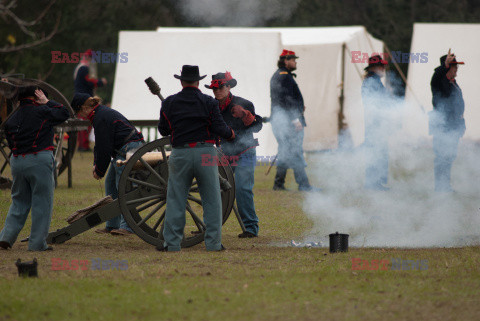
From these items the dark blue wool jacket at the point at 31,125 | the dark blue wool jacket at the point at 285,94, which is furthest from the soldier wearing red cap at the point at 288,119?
the dark blue wool jacket at the point at 31,125

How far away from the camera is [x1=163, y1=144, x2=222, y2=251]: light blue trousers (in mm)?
6793

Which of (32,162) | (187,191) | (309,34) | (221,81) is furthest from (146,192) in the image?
(309,34)

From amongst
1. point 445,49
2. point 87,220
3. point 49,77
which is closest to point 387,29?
point 445,49

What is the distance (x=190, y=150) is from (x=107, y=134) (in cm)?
117

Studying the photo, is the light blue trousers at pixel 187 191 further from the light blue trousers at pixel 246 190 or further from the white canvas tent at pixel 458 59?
the white canvas tent at pixel 458 59

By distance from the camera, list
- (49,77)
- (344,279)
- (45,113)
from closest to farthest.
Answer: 1. (344,279)
2. (45,113)
3. (49,77)

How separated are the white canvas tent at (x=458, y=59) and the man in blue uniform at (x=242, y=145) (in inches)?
389

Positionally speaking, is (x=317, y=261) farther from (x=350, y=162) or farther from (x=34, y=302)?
(x=350, y=162)

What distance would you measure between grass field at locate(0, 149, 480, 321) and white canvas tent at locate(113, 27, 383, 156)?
9.42 m

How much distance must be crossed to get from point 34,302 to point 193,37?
1274cm

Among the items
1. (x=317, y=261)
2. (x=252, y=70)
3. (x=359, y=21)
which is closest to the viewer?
(x=317, y=261)

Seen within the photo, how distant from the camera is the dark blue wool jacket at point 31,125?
276 inches

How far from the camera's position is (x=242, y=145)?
315 inches

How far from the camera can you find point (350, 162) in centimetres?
1438
